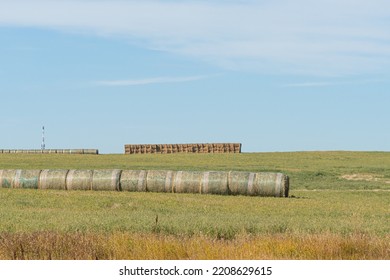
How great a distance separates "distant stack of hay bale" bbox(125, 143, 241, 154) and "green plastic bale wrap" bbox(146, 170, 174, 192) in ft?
203

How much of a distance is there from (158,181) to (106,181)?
238 cm

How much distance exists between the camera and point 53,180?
35531mm

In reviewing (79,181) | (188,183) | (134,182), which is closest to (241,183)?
(188,183)

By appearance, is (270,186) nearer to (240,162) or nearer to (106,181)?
(106,181)

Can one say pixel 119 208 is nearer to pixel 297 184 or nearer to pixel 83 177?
pixel 83 177

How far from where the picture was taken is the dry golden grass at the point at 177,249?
13.7 m

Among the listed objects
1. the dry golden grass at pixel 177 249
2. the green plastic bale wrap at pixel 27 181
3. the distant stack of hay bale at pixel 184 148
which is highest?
the dry golden grass at pixel 177 249

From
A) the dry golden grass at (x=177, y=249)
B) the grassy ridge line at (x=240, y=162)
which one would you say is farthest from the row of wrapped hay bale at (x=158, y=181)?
the grassy ridge line at (x=240, y=162)

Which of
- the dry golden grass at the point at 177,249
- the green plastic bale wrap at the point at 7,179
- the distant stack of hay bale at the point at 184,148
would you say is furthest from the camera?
the distant stack of hay bale at the point at 184,148

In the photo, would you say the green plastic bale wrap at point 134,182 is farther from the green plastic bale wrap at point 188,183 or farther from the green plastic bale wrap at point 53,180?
the green plastic bale wrap at point 53,180

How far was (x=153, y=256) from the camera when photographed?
1381cm

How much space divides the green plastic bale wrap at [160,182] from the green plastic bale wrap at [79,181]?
276 cm

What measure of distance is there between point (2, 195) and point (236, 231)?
48.7 ft
